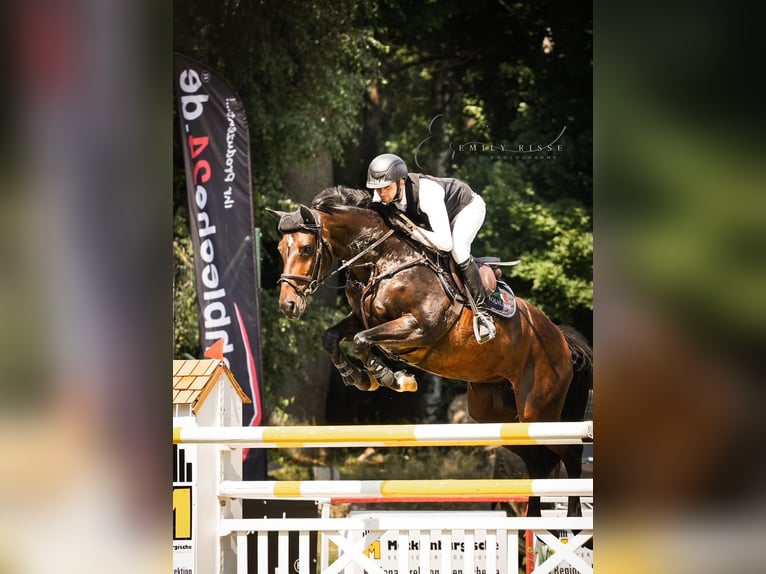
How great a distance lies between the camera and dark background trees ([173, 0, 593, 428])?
5699 mm

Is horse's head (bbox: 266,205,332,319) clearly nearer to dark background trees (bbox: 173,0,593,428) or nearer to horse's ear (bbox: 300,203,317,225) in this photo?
horse's ear (bbox: 300,203,317,225)

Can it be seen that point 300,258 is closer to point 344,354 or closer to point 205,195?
point 344,354

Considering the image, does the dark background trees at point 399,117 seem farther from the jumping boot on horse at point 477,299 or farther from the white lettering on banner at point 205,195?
the jumping boot on horse at point 477,299

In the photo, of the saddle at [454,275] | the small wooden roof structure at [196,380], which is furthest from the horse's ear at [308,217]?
the small wooden roof structure at [196,380]

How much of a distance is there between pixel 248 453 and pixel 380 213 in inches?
63.3

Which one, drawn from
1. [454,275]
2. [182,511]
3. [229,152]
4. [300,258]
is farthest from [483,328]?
[182,511]

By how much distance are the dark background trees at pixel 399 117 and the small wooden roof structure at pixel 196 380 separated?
2570 mm

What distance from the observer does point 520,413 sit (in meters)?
4.25

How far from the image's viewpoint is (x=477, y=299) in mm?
3963

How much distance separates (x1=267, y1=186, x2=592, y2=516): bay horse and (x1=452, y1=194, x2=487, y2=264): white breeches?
4.8 inches

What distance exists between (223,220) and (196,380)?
2.04m

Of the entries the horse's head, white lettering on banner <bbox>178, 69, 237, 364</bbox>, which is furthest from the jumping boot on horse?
white lettering on banner <bbox>178, 69, 237, 364</bbox>
